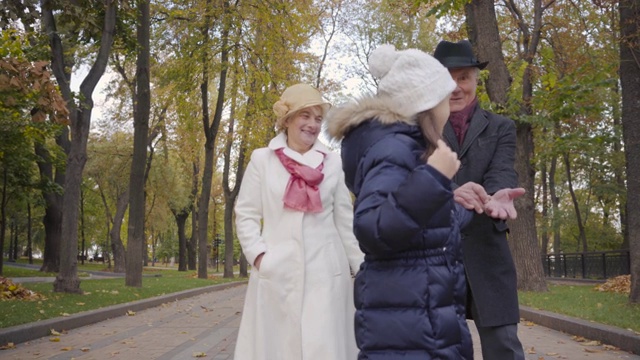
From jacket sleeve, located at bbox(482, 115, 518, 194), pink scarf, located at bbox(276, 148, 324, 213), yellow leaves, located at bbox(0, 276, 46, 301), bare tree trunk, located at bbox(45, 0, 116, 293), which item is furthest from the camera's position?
bare tree trunk, located at bbox(45, 0, 116, 293)

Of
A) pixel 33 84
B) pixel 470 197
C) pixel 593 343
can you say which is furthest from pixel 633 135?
pixel 470 197

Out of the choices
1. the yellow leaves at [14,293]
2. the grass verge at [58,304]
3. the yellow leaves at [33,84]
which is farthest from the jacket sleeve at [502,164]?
the yellow leaves at [14,293]

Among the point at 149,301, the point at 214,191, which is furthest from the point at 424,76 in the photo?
the point at 214,191

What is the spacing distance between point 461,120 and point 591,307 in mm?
9303

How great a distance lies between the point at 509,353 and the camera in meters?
3.57

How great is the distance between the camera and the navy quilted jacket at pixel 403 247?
7.68ft

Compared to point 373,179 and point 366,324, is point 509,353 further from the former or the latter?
point 373,179

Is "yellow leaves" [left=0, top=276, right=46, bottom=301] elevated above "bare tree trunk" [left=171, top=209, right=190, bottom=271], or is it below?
below

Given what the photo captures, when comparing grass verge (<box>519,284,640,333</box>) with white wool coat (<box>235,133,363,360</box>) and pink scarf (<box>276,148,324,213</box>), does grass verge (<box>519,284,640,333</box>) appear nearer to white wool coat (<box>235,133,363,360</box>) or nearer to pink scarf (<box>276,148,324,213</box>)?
white wool coat (<box>235,133,363,360</box>)

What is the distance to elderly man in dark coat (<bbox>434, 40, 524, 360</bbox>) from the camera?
3.58 metres

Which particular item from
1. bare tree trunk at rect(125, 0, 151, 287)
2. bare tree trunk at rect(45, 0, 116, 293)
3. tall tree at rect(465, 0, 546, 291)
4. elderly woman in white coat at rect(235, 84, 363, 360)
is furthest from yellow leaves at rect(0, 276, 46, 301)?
elderly woman in white coat at rect(235, 84, 363, 360)

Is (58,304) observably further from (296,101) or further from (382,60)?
(382,60)

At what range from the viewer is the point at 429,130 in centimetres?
255

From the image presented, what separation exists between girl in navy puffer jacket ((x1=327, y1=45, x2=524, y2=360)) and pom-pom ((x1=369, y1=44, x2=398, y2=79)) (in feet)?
0.31
